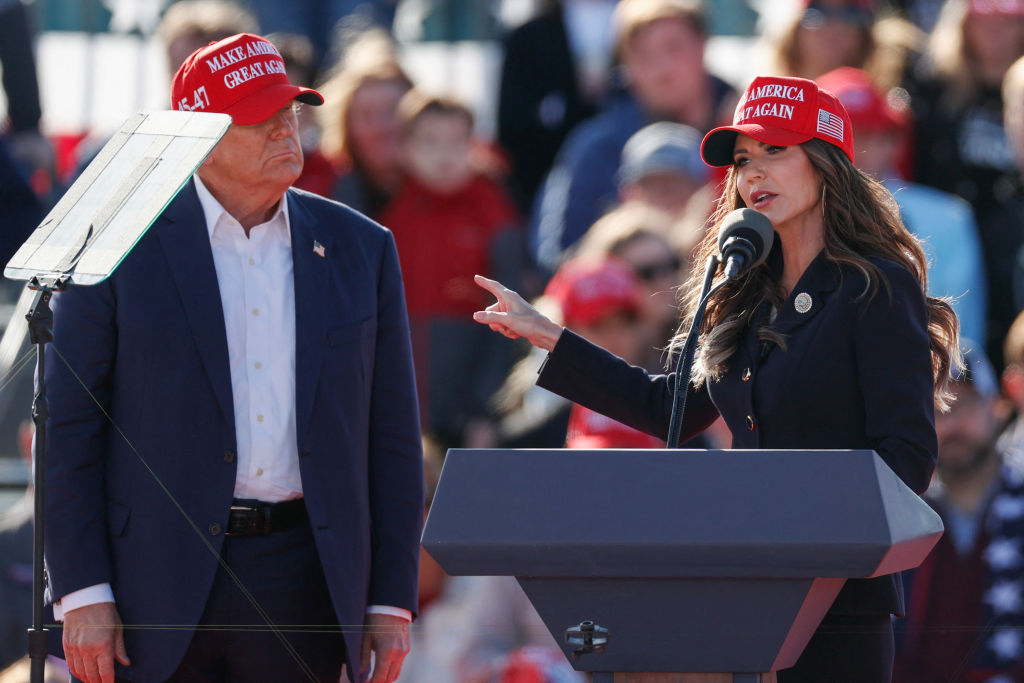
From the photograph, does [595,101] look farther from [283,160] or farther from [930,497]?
[283,160]

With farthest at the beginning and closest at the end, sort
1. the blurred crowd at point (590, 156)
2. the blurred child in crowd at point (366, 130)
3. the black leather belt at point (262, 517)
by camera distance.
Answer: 1. the blurred child in crowd at point (366, 130)
2. the blurred crowd at point (590, 156)
3. the black leather belt at point (262, 517)

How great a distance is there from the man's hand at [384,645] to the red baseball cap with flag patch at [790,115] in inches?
49.9

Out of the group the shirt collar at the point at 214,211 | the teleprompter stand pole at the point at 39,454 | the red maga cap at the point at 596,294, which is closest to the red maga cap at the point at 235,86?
the shirt collar at the point at 214,211

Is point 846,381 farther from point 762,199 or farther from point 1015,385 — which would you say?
point 1015,385

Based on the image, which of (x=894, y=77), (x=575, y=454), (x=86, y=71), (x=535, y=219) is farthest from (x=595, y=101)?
(x=575, y=454)

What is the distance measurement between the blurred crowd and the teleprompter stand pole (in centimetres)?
235

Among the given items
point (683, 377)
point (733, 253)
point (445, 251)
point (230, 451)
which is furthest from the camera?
point (445, 251)

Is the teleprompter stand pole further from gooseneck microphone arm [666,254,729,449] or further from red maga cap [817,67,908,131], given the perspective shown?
red maga cap [817,67,908,131]

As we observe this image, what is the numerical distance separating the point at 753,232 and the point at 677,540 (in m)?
0.79

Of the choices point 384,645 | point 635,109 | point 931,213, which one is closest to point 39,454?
point 384,645

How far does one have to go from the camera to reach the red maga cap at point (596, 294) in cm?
552

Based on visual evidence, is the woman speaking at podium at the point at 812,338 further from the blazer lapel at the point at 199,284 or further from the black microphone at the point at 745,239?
the blazer lapel at the point at 199,284

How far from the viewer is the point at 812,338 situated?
122 inches

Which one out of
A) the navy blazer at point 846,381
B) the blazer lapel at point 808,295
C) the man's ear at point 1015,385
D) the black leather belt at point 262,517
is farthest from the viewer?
the man's ear at point 1015,385
